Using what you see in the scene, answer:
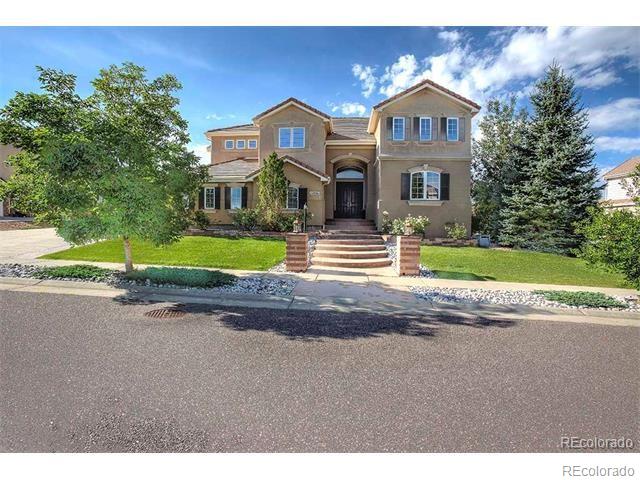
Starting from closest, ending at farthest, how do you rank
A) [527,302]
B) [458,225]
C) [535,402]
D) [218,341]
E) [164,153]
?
[535,402] → [218,341] → [527,302] → [164,153] → [458,225]

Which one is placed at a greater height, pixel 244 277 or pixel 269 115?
pixel 269 115

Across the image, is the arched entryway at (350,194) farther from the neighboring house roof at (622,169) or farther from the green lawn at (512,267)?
the neighboring house roof at (622,169)

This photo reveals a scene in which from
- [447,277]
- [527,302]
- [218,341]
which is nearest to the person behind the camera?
[218,341]

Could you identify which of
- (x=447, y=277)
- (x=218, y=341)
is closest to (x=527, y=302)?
(x=447, y=277)

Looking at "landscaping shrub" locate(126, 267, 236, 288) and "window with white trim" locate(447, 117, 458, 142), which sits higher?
"window with white trim" locate(447, 117, 458, 142)

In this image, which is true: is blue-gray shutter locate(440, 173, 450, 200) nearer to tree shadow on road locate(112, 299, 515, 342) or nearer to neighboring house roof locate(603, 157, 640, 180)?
tree shadow on road locate(112, 299, 515, 342)

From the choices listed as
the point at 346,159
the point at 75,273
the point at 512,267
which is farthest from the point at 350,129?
the point at 75,273

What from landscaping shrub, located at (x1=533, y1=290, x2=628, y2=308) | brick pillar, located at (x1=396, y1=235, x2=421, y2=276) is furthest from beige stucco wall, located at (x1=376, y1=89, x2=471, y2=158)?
landscaping shrub, located at (x1=533, y1=290, x2=628, y2=308)

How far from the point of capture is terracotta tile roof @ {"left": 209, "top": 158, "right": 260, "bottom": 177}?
758 inches

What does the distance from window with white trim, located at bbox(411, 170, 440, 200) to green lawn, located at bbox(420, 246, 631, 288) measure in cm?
372

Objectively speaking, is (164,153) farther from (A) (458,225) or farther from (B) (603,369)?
(A) (458,225)

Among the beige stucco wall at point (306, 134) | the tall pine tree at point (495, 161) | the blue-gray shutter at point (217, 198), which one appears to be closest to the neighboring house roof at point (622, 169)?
the tall pine tree at point (495, 161)

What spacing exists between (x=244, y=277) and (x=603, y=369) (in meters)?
7.99

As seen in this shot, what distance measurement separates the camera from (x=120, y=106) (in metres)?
9.06
